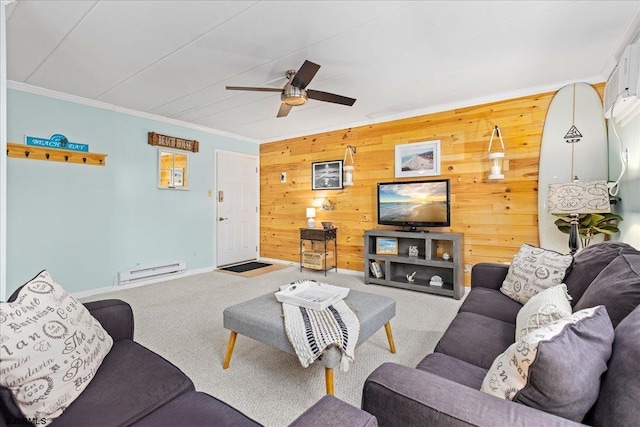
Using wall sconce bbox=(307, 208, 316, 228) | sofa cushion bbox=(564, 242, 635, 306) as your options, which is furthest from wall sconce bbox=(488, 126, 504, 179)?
wall sconce bbox=(307, 208, 316, 228)

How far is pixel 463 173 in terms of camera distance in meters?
3.91

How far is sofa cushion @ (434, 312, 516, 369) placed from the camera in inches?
54.6

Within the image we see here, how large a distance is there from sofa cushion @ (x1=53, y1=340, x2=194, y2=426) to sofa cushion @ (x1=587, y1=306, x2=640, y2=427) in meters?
1.28

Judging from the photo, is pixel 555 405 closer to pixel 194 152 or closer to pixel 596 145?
pixel 596 145

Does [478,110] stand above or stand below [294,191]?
above

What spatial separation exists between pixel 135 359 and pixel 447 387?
1227mm

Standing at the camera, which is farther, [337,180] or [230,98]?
[337,180]

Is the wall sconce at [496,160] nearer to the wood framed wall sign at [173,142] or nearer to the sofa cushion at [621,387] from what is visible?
the sofa cushion at [621,387]

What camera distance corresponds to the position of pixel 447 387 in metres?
0.89

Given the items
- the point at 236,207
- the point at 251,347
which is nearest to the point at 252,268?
the point at 236,207

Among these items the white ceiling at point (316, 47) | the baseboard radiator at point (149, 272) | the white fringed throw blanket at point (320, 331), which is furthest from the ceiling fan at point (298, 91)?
the baseboard radiator at point (149, 272)

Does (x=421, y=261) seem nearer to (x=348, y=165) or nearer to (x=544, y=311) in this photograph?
(x=348, y=165)

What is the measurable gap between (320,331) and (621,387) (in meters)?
1.20

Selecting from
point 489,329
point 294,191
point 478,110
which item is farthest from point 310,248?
point 489,329
